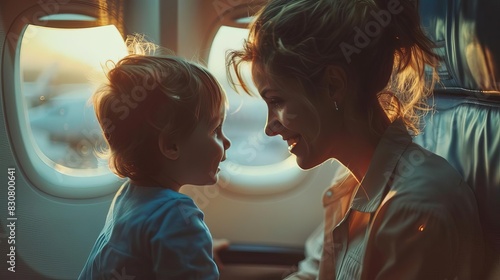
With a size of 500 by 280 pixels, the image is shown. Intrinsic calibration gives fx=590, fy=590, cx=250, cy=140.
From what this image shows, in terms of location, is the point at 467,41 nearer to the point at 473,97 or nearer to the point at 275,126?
the point at 473,97

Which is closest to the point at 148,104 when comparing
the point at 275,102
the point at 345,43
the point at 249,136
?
the point at 275,102

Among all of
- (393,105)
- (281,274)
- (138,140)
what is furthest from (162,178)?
(281,274)

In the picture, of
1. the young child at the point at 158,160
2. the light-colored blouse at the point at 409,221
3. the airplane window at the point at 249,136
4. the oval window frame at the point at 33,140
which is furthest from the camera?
the airplane window at the point at 249,136

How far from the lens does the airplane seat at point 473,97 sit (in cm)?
88

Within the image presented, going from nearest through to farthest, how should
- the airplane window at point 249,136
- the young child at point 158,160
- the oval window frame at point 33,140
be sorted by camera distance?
the young child at point 158,160, the oval window frame at point 33,140, the airplane window at point 249,136

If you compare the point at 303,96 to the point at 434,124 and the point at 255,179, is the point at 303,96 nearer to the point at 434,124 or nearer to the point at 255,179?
the point at 434,124

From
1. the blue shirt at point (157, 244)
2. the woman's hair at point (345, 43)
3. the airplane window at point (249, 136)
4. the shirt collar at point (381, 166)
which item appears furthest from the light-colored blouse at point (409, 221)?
the airplane window at point (249, 136)

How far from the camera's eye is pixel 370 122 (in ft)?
3.37

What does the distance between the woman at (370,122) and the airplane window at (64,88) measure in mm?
479

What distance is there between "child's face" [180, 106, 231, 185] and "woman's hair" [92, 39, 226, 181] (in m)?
0.02

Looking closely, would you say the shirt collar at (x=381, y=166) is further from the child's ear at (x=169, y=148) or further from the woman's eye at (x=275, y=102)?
the child's ear at (x=169, y=148)

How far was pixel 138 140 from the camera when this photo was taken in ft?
3.38

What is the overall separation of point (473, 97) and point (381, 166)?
0.19 meters

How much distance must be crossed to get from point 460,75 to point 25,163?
38.5 inches
